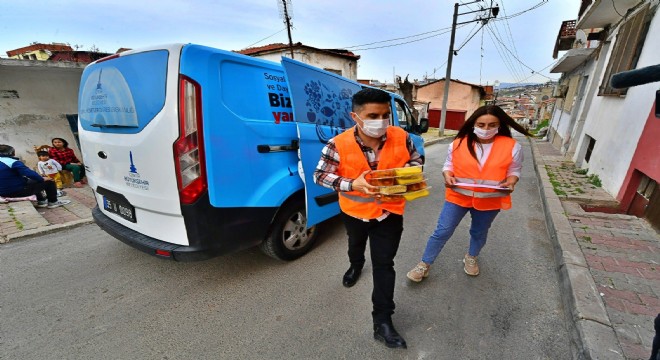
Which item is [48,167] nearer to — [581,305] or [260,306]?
[260,306]

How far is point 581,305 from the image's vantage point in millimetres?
2029

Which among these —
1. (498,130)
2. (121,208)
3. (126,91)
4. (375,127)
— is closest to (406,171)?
(375,127)

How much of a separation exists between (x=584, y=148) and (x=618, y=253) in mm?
5739

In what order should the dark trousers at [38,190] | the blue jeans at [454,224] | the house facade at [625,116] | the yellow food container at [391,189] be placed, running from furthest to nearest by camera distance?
the dark trousers at [38,190]
the house facade at [625,116]
the blue jeans at [454,224]
the yellow food container at [391,189]

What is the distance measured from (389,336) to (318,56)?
593 inches

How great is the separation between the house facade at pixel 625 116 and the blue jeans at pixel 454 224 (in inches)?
48.6

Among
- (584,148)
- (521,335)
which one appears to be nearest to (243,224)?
(521,335)

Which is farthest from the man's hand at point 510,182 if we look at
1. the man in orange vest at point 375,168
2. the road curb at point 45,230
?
the road curb at point 45,230

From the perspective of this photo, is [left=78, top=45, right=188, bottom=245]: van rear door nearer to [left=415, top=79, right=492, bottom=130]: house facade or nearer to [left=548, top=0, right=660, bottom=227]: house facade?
[left=548, top=0, right=660, bottom=227]: house facade

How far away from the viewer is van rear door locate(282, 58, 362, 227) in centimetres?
252

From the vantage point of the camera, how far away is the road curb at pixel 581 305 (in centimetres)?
170

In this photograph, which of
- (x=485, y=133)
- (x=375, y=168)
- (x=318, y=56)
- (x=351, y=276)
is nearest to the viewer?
(x=375, y=168)

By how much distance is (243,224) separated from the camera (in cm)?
221

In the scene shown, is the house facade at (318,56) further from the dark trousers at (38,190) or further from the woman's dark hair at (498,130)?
the woman's dark hair at (498,130)
